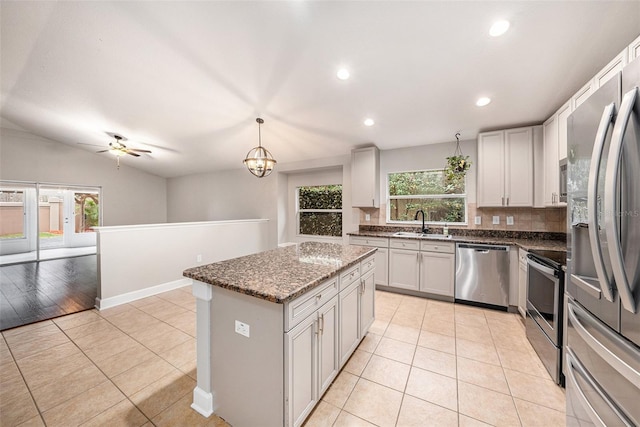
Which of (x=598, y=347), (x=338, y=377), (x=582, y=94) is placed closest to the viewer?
(x=598, y=347)

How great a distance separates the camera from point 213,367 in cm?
155

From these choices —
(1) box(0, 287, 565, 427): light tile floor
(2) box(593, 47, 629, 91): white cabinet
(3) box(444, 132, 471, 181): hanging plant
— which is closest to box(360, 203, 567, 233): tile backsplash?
(3) box(444, 132, 471, 181): hanging plant

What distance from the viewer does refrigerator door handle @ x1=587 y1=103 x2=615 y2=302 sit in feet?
3.03

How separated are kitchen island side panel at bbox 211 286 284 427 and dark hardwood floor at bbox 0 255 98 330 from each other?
120 inches

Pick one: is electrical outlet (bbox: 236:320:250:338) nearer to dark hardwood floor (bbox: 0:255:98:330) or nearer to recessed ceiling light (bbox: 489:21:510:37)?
recessed ceiling light (bbox: 489:21:510:37)

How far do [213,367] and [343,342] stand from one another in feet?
3.13

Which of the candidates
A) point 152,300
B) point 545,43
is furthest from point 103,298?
point 545,43

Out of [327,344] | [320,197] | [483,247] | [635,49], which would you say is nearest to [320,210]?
[320,197]

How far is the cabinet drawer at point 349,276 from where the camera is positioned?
1854 millimetres

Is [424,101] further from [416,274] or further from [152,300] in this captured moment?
[152,300]

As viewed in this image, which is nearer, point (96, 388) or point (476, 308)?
point (96, 388)

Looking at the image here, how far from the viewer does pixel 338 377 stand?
1912 mm

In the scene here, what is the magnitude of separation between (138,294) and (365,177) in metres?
4.06

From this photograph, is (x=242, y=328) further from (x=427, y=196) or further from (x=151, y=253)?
(x=427, y=196)
